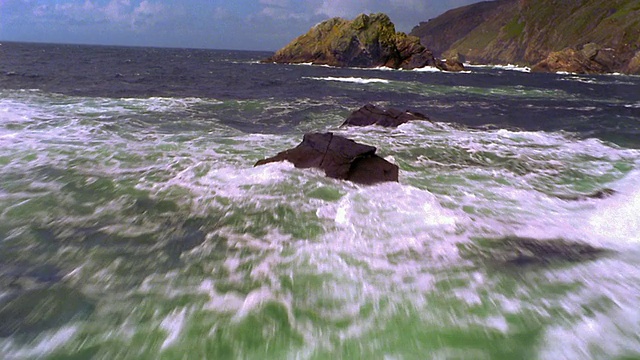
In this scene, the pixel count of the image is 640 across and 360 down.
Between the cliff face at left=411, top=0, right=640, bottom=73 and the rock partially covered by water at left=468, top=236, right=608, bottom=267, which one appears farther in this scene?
the cliff face at left=411, top=0, right=640, bottom=73

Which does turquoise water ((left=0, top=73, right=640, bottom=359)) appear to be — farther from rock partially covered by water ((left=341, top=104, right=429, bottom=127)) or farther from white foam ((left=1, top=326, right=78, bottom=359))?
rock partially covered by water ((left=341, top=104, right=429, bottom=127))

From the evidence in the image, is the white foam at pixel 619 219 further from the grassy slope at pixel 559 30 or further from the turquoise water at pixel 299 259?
the grassy slope at pixel 559 30

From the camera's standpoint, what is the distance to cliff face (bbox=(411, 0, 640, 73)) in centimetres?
8800

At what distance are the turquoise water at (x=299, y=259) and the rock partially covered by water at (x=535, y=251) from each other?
113mm

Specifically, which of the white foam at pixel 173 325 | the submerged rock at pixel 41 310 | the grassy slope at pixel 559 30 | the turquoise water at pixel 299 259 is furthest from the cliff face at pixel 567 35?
the submerged rock at pixel 41 310

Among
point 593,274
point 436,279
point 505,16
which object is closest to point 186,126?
point 436,279

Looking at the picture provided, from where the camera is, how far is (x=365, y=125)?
54.5 feet

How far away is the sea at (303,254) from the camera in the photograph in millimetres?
3982

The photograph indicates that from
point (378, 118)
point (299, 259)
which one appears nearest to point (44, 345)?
point (299, 259)

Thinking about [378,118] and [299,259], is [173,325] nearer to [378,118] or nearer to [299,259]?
[299,259]

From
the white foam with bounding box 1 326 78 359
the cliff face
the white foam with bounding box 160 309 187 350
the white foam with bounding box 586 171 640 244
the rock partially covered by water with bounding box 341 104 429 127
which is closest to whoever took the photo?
the white foam with bounding box 1 326 78 359

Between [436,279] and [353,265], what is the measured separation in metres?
1.03

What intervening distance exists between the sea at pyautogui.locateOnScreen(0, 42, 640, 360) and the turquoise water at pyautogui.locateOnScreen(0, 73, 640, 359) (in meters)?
0.02

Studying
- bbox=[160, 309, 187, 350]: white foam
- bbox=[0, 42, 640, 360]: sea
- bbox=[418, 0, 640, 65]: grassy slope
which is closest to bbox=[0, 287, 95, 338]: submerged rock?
bbox=[0, 42, 640, 360]: sea
